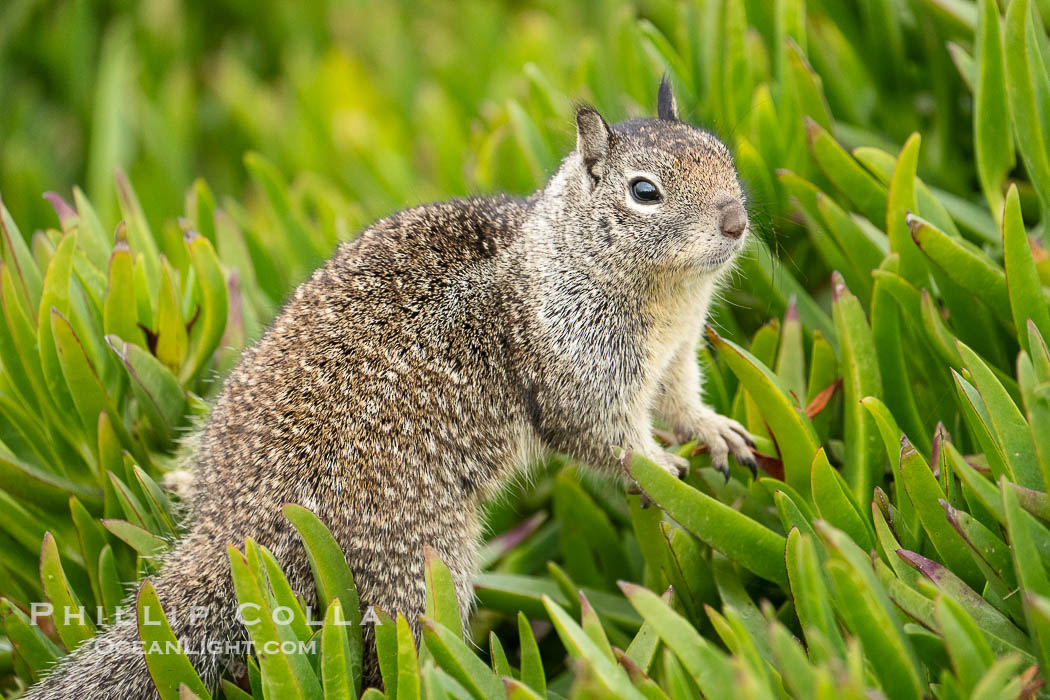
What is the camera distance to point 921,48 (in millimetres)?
3826

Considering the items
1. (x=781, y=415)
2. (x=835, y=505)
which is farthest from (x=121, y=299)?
(x=835, y=505)

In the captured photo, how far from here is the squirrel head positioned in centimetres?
273

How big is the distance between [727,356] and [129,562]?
5.64 feet

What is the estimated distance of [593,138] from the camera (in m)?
2.95

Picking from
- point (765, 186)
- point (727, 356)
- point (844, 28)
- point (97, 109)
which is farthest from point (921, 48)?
point (97, 109)

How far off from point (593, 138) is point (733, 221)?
0.52 m

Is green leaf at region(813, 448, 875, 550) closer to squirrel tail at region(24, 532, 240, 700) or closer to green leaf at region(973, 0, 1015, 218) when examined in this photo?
green leaf at region(973, 0, 1015, 218)

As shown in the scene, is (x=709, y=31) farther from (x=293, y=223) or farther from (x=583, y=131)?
(x=293, y=223)

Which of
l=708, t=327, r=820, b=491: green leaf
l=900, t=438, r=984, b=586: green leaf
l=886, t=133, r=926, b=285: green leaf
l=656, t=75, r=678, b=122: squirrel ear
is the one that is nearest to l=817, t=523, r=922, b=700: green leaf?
l=900, t=438, r=984, b=586: green leaf

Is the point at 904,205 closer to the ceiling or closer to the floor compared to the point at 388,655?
closer to the ceiling

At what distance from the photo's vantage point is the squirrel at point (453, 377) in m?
2.54

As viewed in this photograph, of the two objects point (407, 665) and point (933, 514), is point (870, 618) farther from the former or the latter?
point (407, 665)

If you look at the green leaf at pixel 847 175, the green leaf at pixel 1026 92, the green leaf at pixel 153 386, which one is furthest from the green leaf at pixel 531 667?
the green leaf at pixel 1026 92

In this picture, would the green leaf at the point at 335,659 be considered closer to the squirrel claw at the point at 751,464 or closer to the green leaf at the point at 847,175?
the squirrel claw at the point at 751,464
